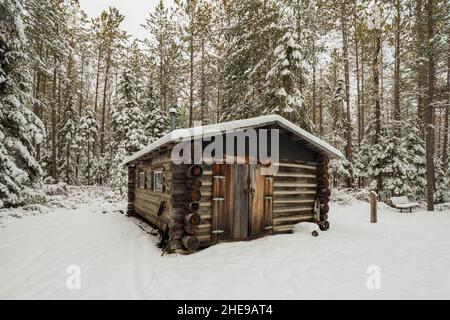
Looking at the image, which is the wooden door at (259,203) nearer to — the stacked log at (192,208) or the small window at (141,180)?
the stacked log at (192,208)

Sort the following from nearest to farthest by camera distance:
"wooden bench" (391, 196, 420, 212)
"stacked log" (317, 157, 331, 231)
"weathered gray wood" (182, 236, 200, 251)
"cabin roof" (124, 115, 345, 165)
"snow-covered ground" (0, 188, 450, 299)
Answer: "snow-covered ground" (0, 188, 450, 299), "cabin roof" (124, 115, 345, 165), "weathered gray wood" (182, 236, 200, 251), "stacked log" (317, 157, 331, 231), "wooden bench" (391, 196, 420, 212)

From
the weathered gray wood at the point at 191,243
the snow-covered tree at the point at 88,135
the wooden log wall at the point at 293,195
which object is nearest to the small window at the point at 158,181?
the weathered gray wood at the point at 191,243

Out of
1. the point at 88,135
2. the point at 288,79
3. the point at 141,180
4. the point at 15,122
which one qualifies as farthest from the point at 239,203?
the point at 88,135

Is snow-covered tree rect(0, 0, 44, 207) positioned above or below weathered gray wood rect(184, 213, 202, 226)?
above

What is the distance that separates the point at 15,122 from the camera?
34.8 ft

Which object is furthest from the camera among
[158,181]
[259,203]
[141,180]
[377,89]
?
[377,89]

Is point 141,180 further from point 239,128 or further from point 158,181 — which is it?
point 239,128

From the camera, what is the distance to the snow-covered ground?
4875mm

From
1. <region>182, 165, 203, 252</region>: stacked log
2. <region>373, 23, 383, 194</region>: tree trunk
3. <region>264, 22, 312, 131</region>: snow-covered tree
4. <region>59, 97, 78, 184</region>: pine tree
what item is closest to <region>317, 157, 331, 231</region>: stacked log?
<region>264, 22, 312, 131</region>: snow-covered tree

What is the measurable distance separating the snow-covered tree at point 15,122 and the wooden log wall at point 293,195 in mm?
9561

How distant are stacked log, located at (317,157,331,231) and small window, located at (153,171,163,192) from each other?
5.87 meters

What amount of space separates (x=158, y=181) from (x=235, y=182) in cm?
297

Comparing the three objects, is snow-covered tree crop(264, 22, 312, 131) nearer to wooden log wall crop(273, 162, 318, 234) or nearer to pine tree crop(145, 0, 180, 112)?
wooden log wall crop(273, 162, 318, 234)
